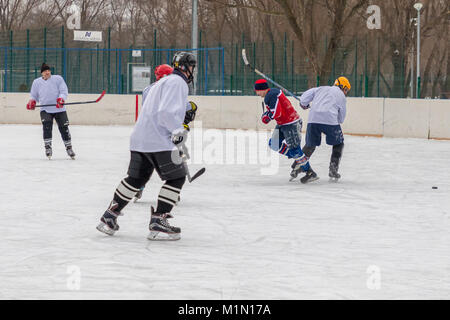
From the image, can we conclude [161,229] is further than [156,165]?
Yes

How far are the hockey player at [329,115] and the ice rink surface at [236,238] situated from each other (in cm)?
44

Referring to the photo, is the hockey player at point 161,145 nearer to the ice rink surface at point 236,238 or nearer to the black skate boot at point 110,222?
the black skate boot at point 110,222

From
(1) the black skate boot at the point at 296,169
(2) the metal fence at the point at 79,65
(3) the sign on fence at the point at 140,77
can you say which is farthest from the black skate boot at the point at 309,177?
(3) the sign on fence at the point at 140,77

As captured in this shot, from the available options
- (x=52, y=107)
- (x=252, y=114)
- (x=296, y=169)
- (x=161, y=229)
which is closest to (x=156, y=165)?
(x=161, y=229)

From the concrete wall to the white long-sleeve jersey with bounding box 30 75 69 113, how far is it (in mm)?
8327

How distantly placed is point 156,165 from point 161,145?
163mm

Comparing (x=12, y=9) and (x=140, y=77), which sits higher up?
(x=12, y=9)

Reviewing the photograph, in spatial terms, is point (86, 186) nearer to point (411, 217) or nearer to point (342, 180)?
point (342, 180)

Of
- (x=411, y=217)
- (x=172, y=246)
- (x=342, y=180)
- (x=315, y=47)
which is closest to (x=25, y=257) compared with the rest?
(x=172, y=246)

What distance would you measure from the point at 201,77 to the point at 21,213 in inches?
653

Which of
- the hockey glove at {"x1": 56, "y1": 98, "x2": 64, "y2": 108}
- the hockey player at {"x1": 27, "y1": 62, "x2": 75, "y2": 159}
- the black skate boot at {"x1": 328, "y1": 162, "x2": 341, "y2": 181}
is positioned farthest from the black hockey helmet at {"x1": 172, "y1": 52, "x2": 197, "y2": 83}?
the hockey player at {"x1": 27, "y1": 62, "x2": 75, "y2": 159}

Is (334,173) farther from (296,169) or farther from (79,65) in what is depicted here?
(79,65)

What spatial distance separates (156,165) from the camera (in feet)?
20.0

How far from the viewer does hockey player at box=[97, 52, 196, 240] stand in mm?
5977
